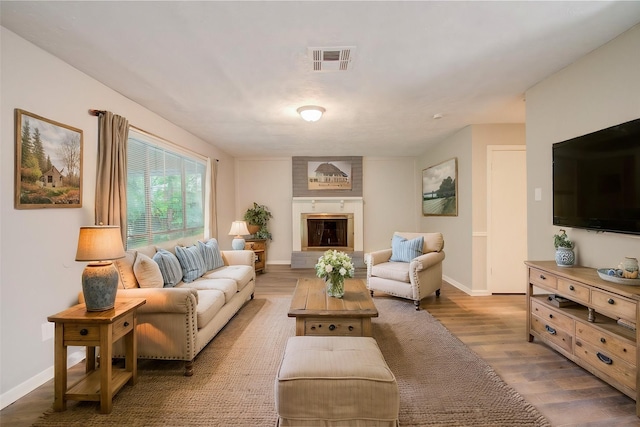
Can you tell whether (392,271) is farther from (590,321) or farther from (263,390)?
(263,390)

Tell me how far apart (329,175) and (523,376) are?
534 centimetres

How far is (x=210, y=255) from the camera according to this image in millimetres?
4012

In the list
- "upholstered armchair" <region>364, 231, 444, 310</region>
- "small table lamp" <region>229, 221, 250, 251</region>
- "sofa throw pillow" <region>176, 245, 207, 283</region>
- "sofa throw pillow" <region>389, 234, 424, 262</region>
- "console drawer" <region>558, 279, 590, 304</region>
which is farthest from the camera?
"small table lamp" <region>229, 221, 250, 251</region>

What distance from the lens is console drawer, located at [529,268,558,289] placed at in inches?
99.5

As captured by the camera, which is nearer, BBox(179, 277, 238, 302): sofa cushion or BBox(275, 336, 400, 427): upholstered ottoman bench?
BBox(275, 336, 400, 427): upholstered ottoman bench

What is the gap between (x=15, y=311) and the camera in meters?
2.09

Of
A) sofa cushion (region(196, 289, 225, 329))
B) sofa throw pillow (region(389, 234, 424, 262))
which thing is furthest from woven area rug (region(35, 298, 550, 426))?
sofa throw pillow (region(389, 234, 424, 262))

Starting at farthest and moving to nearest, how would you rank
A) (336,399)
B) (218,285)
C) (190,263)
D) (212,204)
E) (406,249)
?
(212,204)
(406,249)
(190,263)
(218,285)
(336,399)

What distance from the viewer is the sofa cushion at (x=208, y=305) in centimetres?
259

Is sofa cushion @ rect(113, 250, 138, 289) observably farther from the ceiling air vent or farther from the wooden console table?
the wooden console table

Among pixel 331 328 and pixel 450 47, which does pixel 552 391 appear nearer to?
pixel 331 328

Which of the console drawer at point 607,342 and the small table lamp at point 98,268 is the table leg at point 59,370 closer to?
the small table lamp at point 98,268

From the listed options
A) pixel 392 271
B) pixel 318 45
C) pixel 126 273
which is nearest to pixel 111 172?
pixel 126 273

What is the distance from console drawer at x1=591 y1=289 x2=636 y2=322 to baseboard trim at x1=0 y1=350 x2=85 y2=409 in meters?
4.16
